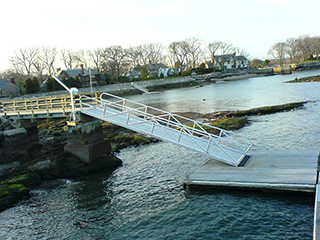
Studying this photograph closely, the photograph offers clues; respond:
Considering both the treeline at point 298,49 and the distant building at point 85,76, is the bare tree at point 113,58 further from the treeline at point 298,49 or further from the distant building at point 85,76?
the treeline at point 298,49

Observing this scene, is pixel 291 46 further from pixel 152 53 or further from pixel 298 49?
pixel 152 53

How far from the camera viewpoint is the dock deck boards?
10938mm

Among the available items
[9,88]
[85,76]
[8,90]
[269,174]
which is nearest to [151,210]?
[269,174]

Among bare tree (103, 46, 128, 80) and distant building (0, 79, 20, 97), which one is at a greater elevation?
bare tree (103, 46, 128, 80)

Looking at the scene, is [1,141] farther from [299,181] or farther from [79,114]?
[299,181]

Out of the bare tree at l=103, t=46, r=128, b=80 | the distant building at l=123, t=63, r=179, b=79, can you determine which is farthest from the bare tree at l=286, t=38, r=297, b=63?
the bare tree at l=103, t=46, r=128, b=80

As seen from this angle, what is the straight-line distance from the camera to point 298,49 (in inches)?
5881

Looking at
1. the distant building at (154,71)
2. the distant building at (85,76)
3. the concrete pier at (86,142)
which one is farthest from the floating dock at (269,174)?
the distant building at (154,71)

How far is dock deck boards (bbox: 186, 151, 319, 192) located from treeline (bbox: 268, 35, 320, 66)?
15302 centimetres

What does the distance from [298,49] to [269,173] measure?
6289 inches

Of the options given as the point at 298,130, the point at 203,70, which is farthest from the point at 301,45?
the point at 298,130

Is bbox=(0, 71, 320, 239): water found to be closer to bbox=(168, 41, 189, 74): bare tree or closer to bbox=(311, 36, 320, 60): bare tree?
bbox=(168, 41, 189, 74): bare tree

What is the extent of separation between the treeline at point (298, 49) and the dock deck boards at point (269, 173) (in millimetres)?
153020

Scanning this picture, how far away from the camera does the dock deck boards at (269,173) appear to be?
1094cm
